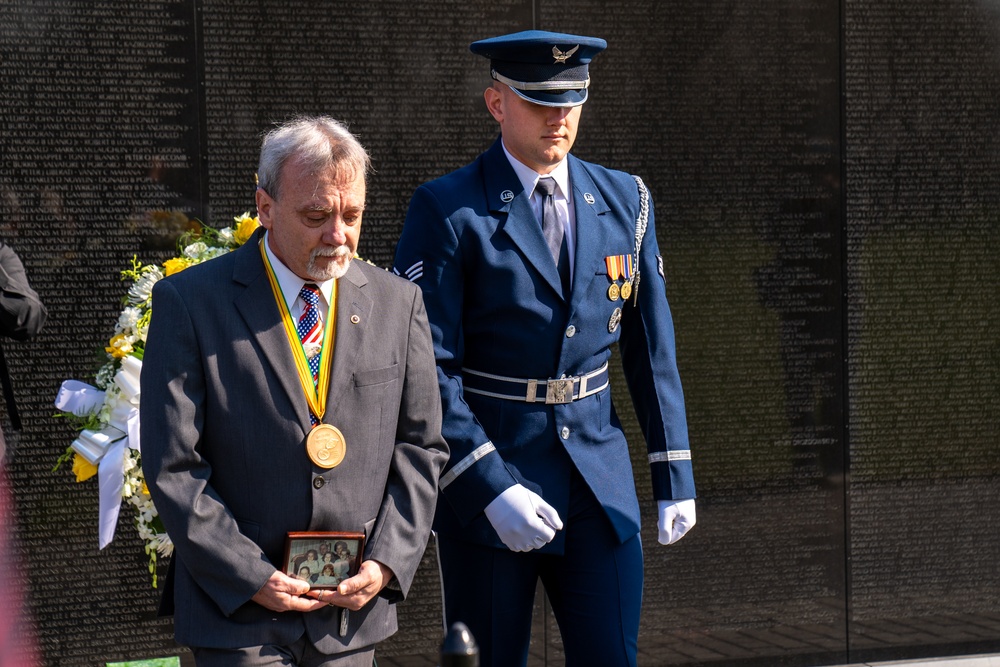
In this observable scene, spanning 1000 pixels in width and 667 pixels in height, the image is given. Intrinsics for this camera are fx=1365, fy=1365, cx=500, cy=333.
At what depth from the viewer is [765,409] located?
5.95 metres

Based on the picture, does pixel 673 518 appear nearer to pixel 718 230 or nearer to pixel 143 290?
pixel 143 290

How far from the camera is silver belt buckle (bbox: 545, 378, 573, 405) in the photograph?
11.5ft

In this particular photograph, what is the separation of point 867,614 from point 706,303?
1593 mm

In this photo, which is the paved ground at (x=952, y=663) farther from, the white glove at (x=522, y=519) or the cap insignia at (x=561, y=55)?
the cap insignia at (x=561, y=55)

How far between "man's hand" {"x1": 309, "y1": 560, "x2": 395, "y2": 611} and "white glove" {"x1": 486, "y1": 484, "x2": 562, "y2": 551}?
466 mm

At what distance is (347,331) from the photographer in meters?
2.91

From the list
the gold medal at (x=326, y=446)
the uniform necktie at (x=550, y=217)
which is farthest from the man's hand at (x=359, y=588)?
the uniform necktie at (x=550, y=217)

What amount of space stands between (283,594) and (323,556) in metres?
0.12

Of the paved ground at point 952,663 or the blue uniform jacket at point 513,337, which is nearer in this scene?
the blue uniform jacket at point 513,337

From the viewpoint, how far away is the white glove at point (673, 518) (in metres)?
3.56

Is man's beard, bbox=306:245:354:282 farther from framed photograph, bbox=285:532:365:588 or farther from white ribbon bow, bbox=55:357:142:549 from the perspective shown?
white ribbon bow, bbox=55:357:142:549

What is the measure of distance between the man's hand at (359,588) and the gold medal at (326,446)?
23 centimetres

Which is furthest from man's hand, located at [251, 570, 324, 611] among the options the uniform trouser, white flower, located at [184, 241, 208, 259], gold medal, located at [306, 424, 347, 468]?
white flower, located at [184, 241, 208, 259]

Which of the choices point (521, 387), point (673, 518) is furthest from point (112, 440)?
point (673, 518)
